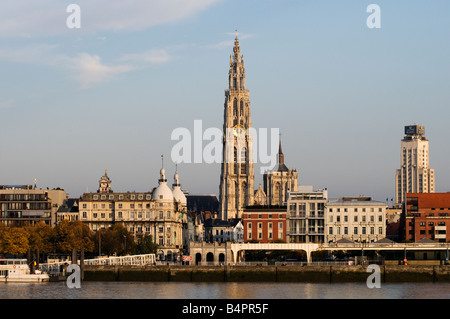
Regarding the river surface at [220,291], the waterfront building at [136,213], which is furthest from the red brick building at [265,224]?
the river surface at [220,291]

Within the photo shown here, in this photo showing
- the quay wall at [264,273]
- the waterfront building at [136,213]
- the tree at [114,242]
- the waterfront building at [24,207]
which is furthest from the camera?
the waterfront building at [136,213]

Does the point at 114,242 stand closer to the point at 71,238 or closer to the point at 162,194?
the point at 71,238

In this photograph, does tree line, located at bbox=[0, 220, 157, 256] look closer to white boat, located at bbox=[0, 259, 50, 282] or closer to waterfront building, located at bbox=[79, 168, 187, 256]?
waterfront building, located at bbox=[79, 168, 187, 256]

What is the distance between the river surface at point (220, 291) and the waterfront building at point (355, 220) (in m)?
46.4

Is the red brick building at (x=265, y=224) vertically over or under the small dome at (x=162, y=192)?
under

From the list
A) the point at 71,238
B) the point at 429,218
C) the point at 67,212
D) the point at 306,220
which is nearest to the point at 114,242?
the point at 71,238

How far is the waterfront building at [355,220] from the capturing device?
150250 mm

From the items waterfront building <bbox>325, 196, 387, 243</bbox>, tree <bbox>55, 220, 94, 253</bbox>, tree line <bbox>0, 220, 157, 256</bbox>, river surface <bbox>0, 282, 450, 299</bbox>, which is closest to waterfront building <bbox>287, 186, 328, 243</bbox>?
waterfront building <bbox>325, 196, 387, 243</bbox>

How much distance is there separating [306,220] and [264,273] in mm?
43077

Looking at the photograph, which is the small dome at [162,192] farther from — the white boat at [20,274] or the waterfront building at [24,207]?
the white boat at [20,274]

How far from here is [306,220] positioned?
5965 inches

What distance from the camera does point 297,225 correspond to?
151625mm

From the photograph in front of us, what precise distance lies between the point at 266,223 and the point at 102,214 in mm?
28671
